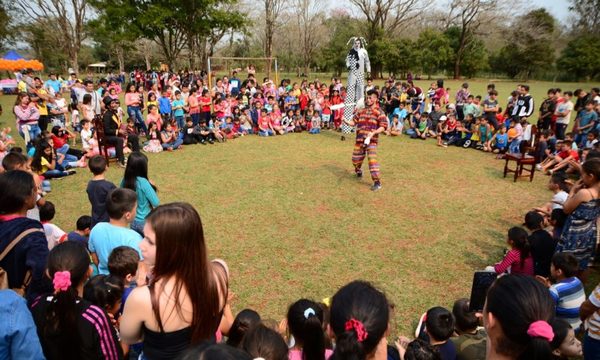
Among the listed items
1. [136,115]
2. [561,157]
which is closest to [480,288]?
[561,157]

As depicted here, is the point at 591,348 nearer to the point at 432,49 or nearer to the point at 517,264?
the point at 517,264

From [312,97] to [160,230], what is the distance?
43.7ft

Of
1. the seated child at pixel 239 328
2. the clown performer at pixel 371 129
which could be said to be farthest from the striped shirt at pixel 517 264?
the clown performer at pixel 371 129

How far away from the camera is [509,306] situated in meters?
1.66

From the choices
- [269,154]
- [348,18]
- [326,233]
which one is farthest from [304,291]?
[348,18]

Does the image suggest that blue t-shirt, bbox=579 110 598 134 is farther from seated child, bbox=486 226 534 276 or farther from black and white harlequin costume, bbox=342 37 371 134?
seated child, bbox=486 226 534 276

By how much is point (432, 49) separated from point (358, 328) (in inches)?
1717

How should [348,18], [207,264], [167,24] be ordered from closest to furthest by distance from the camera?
[207,264]
[167,24]
[348,18]

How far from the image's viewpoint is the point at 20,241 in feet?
7.89

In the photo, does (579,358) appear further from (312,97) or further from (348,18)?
(348,18)

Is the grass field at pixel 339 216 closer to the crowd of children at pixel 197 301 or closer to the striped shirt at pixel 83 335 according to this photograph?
the crowd of children at pixel 197 301

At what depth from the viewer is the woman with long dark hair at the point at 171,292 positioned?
1658mm

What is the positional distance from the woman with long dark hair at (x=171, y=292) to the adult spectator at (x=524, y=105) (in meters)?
11.0

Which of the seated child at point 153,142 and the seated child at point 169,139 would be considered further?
the seated child at point 169,139
